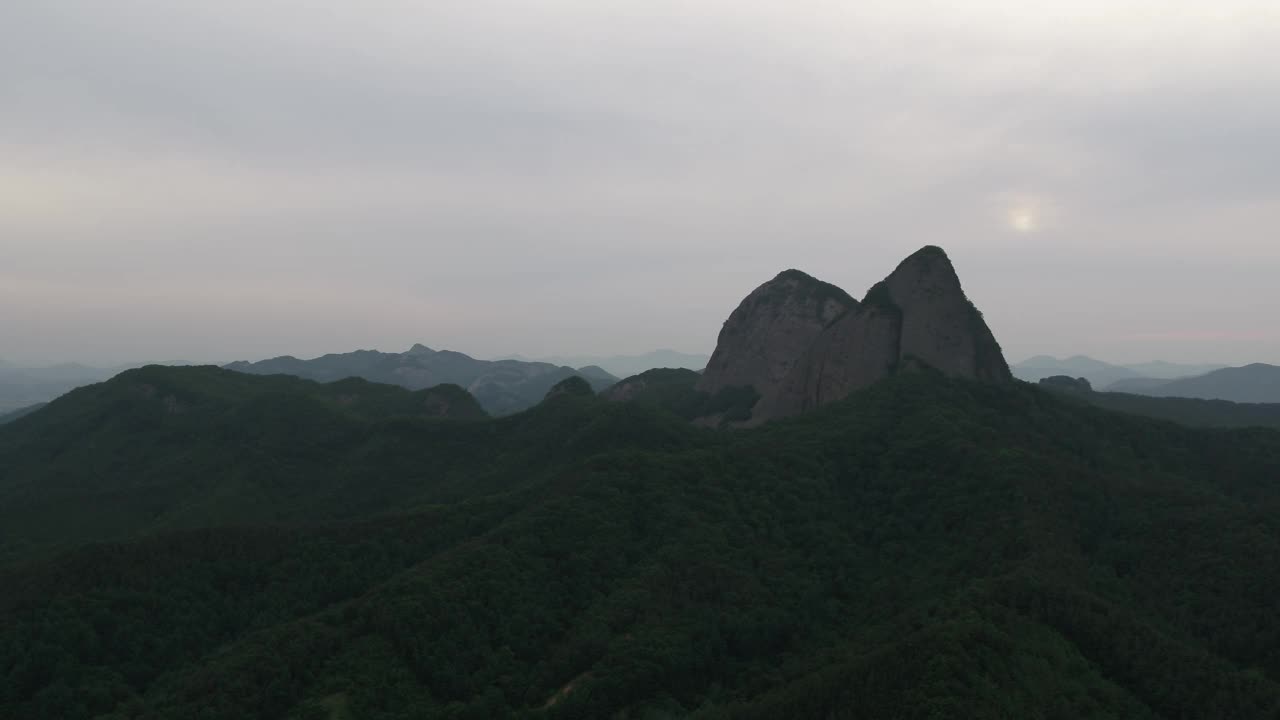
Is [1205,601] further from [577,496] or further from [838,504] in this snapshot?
[577,496]

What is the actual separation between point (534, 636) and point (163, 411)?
87.3 metres

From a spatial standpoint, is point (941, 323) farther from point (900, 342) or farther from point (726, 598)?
point (726, 598)

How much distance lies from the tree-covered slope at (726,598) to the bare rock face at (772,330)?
53.3 meters

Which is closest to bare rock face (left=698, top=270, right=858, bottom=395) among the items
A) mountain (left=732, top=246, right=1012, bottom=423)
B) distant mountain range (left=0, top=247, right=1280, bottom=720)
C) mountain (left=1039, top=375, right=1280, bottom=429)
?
mountain (left=732, top=246, right=1012, bottom=423)

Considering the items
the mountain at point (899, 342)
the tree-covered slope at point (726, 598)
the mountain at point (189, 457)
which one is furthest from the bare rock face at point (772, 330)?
the tree-covered slope at point (726, 598)

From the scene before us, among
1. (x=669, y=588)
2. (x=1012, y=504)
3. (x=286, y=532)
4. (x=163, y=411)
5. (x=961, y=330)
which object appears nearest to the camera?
(x=669, y=588)

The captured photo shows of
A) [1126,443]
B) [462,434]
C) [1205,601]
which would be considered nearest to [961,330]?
[1126,443]

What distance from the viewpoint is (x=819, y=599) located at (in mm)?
42219

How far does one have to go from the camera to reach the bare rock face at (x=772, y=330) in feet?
373

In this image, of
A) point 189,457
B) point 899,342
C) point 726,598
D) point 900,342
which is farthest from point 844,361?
point 189,457

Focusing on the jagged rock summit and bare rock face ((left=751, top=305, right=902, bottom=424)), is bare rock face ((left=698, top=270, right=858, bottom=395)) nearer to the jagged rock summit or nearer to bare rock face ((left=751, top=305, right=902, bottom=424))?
the jagged rock summit

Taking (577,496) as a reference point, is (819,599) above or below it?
below

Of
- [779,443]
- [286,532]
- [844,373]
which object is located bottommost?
[286,532]

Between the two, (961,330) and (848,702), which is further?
(961,330)
